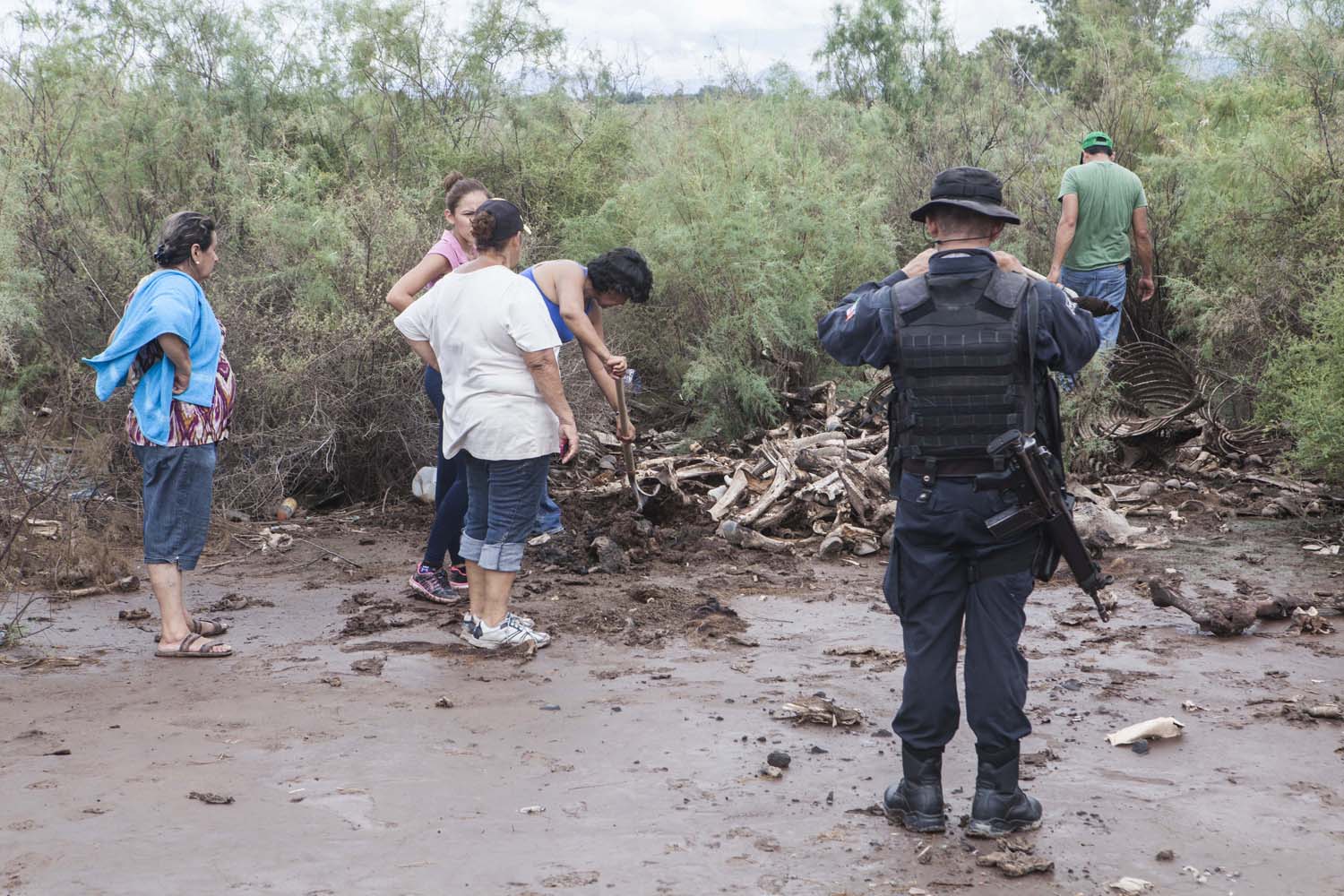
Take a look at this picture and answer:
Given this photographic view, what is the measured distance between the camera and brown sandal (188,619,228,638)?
5.58m

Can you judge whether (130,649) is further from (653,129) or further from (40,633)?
(653,129)

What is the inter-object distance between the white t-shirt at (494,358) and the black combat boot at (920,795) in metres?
2.17

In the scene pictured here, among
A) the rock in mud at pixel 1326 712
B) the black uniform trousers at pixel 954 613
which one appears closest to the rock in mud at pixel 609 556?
the black uniform trousers at pixel 954 613

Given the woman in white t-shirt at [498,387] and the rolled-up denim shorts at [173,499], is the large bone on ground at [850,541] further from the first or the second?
the rolled-up denim shorts at [173,499]

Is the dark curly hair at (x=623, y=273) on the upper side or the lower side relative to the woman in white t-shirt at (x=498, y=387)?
upper

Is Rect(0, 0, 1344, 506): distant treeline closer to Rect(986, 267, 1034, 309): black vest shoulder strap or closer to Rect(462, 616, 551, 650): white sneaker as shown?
Rect(462, 616, 551, 650): white sneaker

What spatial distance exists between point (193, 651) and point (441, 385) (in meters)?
1.64

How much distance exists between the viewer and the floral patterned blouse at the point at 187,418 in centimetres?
509

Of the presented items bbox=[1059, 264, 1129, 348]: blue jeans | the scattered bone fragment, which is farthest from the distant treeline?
the scattered bone fragment

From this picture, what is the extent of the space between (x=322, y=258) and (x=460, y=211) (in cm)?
295

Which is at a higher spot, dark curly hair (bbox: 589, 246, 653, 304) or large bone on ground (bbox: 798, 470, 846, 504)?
dark curly hair (bbox: 589, 246, 653, 304)

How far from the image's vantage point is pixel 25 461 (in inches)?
277

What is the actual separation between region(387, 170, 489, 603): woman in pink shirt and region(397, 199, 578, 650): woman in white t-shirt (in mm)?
530

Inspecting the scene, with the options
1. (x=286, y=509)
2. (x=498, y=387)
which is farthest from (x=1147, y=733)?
(x=286, y=509)
